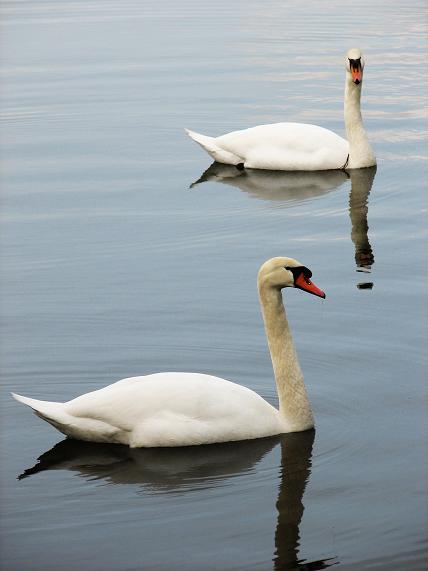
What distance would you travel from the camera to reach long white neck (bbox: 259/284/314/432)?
935 centimetres

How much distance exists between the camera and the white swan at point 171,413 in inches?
355

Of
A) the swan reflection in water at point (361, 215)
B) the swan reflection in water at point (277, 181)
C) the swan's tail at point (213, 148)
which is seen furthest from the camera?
the swan's tail at point (213, 148)

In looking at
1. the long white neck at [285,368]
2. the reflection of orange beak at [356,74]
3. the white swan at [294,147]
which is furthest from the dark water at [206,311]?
the reflection of orange beak at [356,74]

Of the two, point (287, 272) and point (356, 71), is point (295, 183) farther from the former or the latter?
point (287, 272)

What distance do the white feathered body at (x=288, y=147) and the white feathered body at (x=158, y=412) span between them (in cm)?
896

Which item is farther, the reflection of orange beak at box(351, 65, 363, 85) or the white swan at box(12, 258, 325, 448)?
the reflection of orange beak at box(351, 65, 363, 85)

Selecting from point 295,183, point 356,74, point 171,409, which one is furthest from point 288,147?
point 171,409

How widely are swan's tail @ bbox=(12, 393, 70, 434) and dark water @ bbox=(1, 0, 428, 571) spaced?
7.9 inches

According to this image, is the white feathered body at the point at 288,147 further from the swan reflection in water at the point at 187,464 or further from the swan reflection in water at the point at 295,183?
the swan reflection in water at the point at 187,464

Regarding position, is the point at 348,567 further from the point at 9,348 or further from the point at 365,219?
the point at 365,219

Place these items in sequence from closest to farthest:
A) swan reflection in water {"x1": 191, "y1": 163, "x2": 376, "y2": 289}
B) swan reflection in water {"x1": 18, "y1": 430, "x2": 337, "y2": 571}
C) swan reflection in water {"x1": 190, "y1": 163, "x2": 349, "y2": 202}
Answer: swan reflection in water {"x1": 18, "y1": 430, "x2": 337, "y2": 571} → swan reflection in water {"x1": 191, "y1": 163, "x2": 376, "y2": 289} → swan reflection in water {"x1": 190, "y1": 163, "x2": 349, "y2": 202}

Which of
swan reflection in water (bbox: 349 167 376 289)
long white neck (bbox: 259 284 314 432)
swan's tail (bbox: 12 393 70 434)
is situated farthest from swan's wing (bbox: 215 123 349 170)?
swan's tail (bbox: 12 393 70 434)

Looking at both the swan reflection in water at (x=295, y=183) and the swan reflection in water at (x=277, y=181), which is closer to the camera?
the swan reflection in water at (x=295, y=183)

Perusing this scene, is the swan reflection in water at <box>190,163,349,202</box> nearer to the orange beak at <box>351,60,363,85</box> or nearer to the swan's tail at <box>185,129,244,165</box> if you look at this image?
the swan's tail at <box>185,129,244,165</box>
